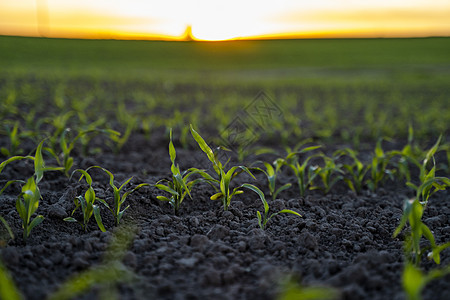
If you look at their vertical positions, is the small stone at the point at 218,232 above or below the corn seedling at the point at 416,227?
below

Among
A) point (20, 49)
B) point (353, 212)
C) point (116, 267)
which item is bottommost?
point (353, 212)

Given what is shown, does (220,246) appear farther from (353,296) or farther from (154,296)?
(353,296)

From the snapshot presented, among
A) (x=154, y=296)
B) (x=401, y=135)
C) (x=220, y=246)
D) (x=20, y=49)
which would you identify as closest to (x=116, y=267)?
(x=154, y=296)

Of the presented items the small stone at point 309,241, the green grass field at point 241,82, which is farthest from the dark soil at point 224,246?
the green grass field at point 241,82

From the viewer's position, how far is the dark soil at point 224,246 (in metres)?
1.44

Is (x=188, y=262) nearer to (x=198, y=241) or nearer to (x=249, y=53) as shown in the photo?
(x=198, y=241)

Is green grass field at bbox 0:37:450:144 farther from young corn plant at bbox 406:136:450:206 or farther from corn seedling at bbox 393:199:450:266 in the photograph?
corn seedling at bbox 393:199:450:266

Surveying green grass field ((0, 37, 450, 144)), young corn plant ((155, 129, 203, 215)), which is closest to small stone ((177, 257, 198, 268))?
young corn plant ((155, 129, 203, 215))

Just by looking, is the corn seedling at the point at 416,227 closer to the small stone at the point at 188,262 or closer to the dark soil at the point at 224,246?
the dark soil at the point at 224,246

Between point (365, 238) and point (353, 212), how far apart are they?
1.67 feet

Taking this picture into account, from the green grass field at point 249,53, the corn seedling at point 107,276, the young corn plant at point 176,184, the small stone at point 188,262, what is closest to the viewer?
the corn seedling at point 107,276

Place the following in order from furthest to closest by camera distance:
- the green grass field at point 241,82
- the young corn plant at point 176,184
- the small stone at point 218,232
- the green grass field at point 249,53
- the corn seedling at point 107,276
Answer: the green grass field at point 249,53
the green grass field at point 241,82
the young corn plant at point 176,184
the small stone at point 218,232
the corn seedling at point 107,276

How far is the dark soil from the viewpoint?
1.44 meters

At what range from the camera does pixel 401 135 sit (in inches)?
204
